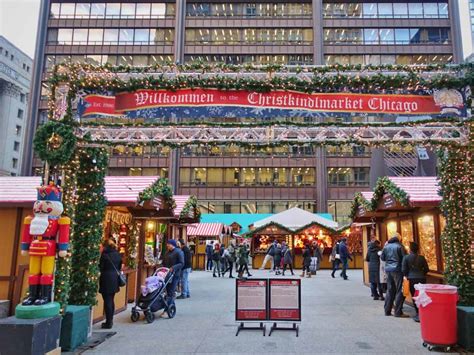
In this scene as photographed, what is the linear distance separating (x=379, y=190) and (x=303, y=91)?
5.32m

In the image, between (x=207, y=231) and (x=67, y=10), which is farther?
(x=67, y=10)

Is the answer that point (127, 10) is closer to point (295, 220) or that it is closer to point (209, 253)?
point (209, 253)

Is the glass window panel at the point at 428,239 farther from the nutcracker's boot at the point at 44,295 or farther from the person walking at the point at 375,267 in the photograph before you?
the nutcracker's boot at the point at 44,295

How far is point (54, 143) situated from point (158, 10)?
133 feet

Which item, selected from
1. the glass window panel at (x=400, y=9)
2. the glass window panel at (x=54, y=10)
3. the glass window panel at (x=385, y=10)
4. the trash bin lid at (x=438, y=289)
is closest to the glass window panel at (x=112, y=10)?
the glass window panel at (x=54, y=10)

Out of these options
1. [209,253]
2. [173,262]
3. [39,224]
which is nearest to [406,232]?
[173,262]

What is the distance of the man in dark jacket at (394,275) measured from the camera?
9273mm

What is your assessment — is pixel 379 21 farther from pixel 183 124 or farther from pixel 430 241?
pixel 183 124

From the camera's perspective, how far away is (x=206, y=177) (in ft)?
Result: 134

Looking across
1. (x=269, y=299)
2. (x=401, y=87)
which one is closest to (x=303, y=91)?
(x=401, y=87)

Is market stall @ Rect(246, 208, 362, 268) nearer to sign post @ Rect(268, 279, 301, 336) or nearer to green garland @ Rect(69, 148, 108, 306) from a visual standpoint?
sign post @ Rect(268, 279, 301, 336)

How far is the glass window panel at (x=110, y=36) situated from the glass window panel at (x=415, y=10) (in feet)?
102

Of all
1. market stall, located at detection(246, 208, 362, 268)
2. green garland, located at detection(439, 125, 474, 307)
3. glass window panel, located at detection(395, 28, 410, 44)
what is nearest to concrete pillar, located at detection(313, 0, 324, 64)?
glass window panel, located at detection(395, 28, 410, 44)

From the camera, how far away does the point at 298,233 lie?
80.1ft
